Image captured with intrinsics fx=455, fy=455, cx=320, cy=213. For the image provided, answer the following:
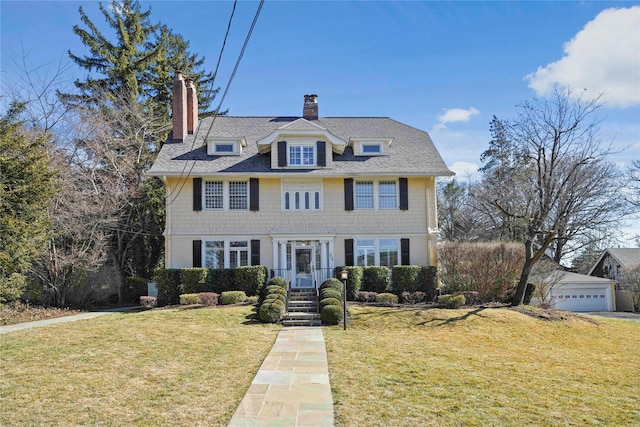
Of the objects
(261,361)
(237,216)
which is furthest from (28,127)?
(261,361)

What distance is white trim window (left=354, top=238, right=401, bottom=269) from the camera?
1955cm

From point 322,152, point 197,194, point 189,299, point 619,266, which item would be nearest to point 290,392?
point 189,299

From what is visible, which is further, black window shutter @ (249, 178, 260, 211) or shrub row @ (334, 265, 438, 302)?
black window shutter @ (249, 178, 260, 211)

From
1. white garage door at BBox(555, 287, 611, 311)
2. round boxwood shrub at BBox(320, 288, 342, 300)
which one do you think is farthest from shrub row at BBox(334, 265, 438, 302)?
white garage door at BBox(555, 287, 611, 311)

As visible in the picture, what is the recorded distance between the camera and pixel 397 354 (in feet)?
32.6

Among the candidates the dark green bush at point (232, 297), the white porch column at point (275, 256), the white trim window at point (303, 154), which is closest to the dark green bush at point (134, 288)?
the white porch column at point (275, 256)

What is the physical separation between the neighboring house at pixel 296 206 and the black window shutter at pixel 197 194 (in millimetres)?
41

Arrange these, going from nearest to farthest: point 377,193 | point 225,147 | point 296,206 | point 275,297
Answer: point 275,297 → point 296,206 → point 377,193 → point 225,147

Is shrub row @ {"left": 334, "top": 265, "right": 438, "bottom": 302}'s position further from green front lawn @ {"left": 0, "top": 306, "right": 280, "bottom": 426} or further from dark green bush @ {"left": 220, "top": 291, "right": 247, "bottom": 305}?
green front lawn @ {"left": 0, "top": 306, "right": 280, "bottom": 426}

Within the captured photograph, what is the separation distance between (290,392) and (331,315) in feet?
23.8

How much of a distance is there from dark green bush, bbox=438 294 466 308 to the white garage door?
15.3m

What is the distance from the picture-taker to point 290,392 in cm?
696

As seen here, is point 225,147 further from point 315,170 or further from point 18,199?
point 18,199

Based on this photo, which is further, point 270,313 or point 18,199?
point 270,313
